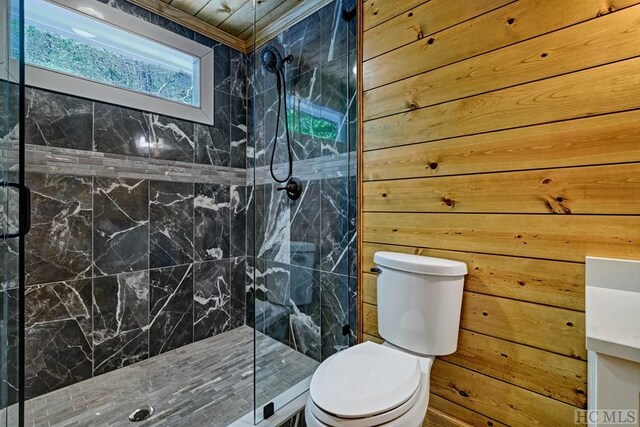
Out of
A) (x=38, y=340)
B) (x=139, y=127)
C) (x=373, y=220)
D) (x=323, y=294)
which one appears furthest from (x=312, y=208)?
(x=38, y=340)

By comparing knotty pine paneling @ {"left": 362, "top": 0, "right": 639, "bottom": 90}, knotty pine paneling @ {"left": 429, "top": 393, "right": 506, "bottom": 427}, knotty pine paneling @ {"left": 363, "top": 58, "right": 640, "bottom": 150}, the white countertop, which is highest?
knotty pine paneling @ {"left": 362, "top": 0, "right": 639, "bottom": 90}

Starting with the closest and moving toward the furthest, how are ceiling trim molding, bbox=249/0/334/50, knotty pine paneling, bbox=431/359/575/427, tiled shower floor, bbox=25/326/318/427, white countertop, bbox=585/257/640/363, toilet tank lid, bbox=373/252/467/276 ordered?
white countertop, bbox=585/257/640/363
knotty pine paneling, bbox=431/359/575/427
toilet tank lid, bbox=373/252/467/276
tiled shower floor, bbox=25/326/318/427
ceiling trim molding, bbox=249/0/334/50

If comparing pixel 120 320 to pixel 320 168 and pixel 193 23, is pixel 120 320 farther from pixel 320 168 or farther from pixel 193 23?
pixel 193 23

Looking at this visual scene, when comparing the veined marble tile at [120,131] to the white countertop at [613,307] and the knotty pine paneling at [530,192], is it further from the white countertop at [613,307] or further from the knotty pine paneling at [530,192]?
the white countertop at [613,307]

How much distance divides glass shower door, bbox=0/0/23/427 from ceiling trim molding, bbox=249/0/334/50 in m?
1.58

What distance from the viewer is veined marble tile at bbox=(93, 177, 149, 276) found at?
1843mm

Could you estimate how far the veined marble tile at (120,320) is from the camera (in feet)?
6.02

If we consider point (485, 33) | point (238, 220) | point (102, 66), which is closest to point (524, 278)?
point (485, 33)

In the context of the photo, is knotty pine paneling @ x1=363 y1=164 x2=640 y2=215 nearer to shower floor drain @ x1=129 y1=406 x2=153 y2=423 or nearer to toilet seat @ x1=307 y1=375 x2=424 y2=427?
toilet seat @ x1=307 y1=375 x2=424 y2=427

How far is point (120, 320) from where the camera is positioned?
1917 mm

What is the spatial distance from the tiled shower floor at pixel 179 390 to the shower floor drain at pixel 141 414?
0.03 m

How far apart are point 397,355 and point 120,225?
1846 millimetres

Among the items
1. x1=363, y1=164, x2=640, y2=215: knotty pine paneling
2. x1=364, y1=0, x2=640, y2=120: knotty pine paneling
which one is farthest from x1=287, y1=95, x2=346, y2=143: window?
x1=363, y1=164, x2=640, y2=215: knotty pine paneling

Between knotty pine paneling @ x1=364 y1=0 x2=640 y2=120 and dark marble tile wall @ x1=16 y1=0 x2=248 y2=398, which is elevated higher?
knotty pine paneling @ x1=364 y1=0 x2=640 y2=120
